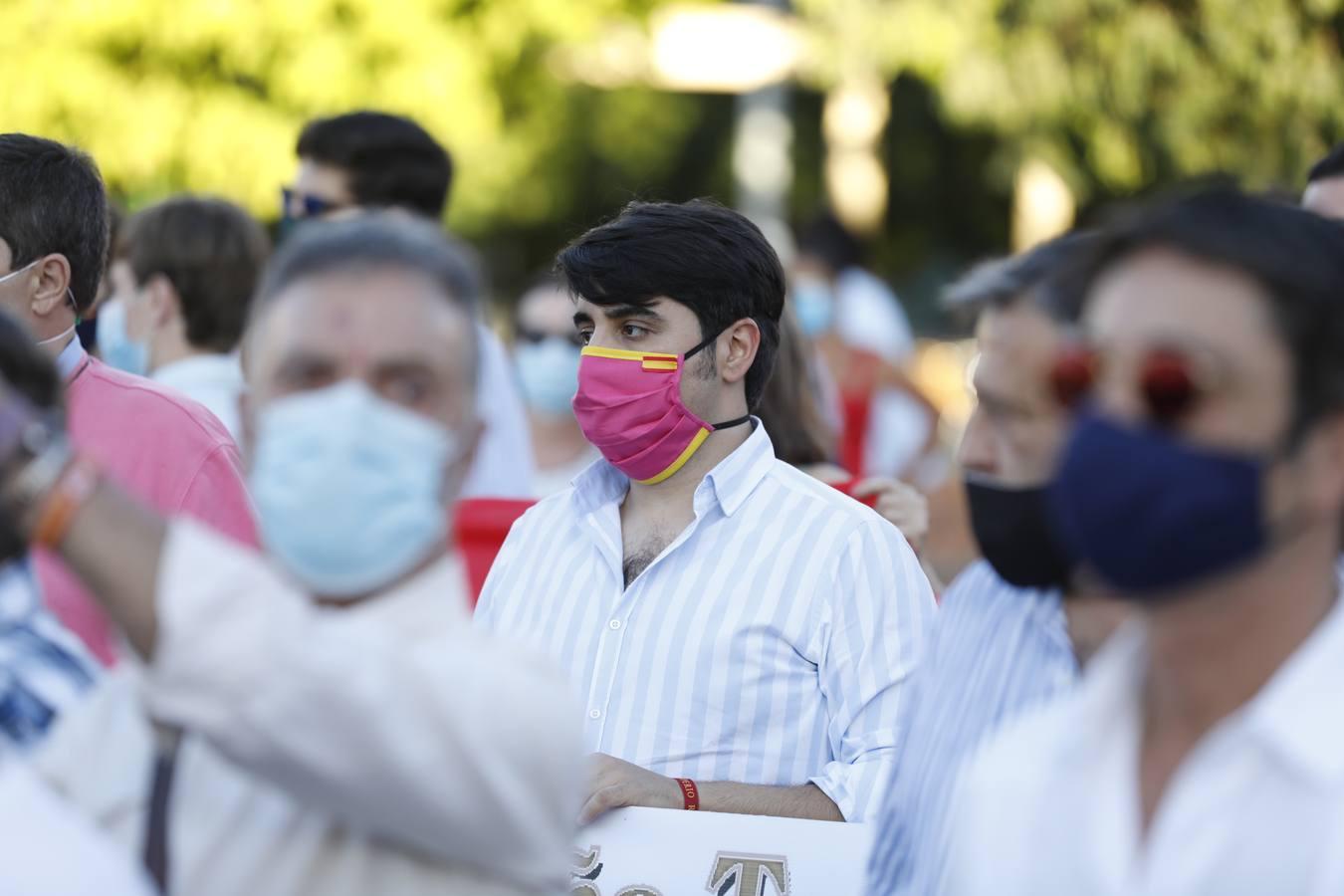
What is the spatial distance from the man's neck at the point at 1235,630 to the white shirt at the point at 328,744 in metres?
0.72

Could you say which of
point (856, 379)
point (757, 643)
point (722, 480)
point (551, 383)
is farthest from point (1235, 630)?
point (856, 379)

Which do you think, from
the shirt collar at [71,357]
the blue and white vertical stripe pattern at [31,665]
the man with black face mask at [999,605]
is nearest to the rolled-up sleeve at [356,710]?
the blue and white vertical stripe pattern at [31,665]

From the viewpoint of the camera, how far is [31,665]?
236 cm

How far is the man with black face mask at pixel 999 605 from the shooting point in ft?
9.71

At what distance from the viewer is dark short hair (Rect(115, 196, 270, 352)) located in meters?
6.04

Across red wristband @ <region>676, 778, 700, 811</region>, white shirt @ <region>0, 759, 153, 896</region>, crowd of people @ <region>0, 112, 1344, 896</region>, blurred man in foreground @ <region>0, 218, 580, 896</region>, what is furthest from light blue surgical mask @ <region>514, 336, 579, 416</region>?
white shirt @ <region>0, 759, 153, 896</region>

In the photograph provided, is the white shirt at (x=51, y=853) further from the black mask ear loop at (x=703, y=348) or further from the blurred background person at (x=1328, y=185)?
the blurred background person at (x=1328, y=185)

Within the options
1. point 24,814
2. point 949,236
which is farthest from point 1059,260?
point 949,236

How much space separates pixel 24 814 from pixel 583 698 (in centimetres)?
237

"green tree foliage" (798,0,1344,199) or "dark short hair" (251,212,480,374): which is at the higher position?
"dark short hair" (251,212,480,374)

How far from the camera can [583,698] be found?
4293mm

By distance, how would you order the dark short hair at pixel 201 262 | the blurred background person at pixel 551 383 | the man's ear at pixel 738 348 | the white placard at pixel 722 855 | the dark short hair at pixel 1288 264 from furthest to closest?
1. the blurred background person at pixel 551 383
2. the dark short hair at pixel 201 262
3. the man's ear at pixel 738 348
4. the white placard at pixel 722 855
5. the dark short hair at pixel 1288 264

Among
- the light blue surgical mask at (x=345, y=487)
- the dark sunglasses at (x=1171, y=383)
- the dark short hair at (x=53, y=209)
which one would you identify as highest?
the dark sunglasses at (x=1171, y=383)

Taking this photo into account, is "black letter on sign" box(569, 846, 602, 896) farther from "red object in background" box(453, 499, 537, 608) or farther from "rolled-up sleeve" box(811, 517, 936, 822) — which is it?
"red object in background" box(453, 499, 537, 608)
